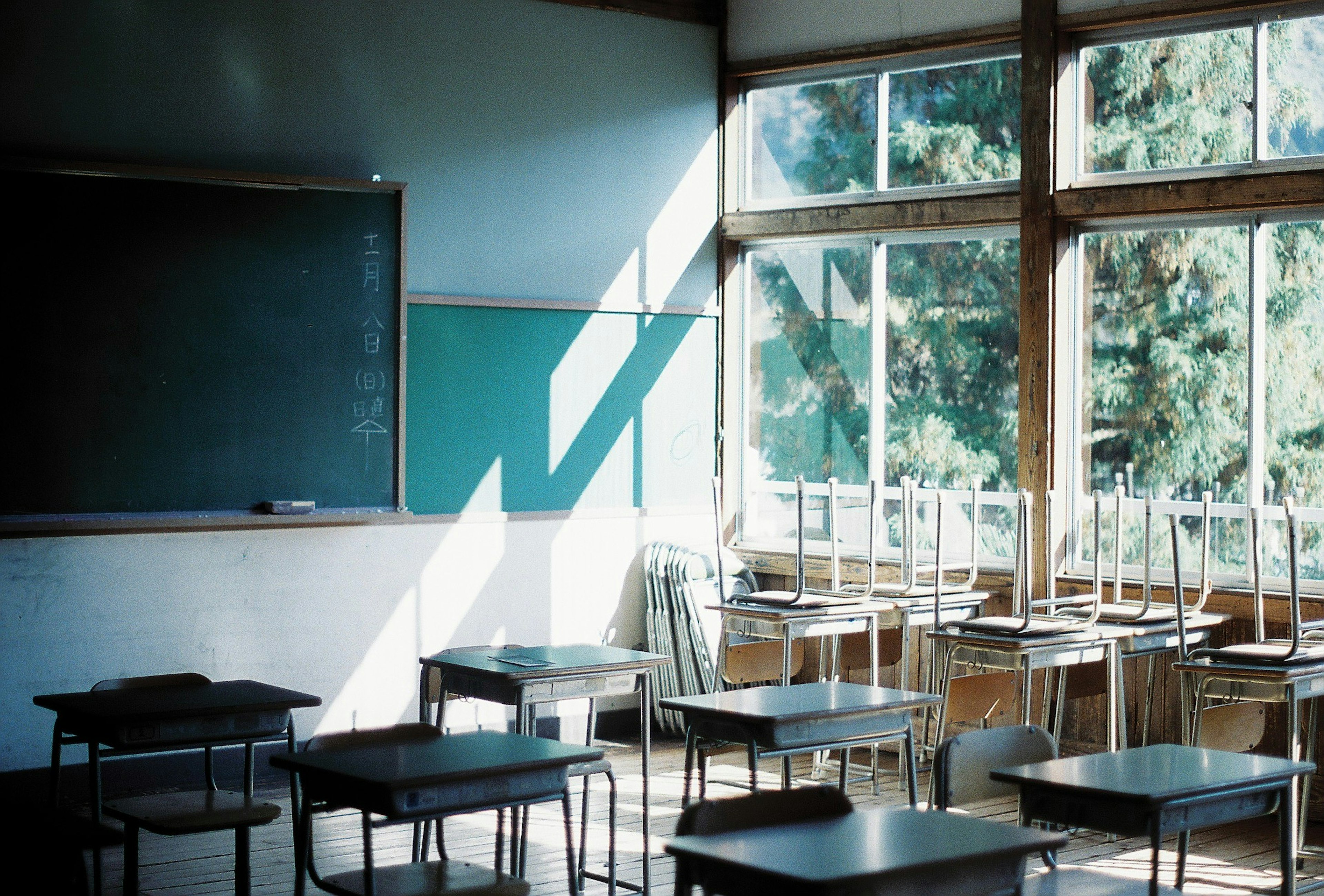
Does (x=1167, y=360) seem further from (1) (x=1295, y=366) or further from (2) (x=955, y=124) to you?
(2) (x=955, y=124)

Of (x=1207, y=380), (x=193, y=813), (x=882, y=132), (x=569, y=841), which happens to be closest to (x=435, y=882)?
(x=569, y=841)

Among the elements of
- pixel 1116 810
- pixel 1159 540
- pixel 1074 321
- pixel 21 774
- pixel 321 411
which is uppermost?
pixel 1074 321

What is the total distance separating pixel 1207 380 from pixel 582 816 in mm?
3245

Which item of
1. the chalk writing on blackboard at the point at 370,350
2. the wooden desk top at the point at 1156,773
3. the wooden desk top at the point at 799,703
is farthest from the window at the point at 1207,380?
the chalk writing on blackboard at the point at 370,350

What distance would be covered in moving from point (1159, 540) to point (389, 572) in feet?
11.1

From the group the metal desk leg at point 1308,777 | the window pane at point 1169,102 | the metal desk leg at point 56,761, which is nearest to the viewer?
the metal desk leg at point 56,761

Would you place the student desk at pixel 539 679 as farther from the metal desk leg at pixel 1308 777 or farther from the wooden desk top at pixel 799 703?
the metal desk leg at pixel 1308 777

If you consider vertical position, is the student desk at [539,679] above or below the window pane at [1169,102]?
below

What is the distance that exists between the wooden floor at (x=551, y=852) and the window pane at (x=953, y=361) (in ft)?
5.40

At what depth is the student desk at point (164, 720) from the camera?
4.23 metres

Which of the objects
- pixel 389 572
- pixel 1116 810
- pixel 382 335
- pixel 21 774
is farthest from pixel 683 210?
pixel 1116 810

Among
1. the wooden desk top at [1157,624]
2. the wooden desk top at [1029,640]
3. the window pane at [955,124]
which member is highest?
the window pane at [955,124]

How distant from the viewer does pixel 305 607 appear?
21.7 feet

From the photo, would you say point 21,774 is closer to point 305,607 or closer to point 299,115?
point 305,607
